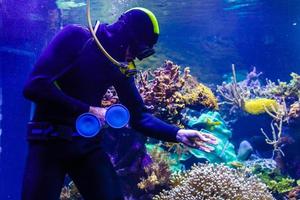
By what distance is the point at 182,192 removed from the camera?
4.58 metres

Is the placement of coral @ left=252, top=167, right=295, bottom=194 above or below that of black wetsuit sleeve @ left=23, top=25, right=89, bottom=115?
below

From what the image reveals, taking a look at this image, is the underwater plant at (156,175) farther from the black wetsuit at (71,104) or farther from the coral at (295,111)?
the coral at (295,111)

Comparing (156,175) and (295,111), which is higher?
(295,111)

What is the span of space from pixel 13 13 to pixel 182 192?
7.57 meters

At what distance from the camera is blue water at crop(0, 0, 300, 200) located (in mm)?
9531

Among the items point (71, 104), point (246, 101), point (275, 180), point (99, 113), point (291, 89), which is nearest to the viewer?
point (71, 104)

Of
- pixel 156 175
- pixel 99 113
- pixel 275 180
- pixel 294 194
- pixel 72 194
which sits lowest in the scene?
pixel 294 194

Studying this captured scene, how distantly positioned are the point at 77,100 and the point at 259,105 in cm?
723

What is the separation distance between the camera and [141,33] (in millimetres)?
3129

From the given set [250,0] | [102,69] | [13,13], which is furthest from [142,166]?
[250,0]

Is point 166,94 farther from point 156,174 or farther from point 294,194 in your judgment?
point 294,194

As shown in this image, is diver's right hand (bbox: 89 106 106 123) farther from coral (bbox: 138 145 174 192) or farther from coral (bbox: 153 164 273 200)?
coral (bbox: 138 145 174 192)

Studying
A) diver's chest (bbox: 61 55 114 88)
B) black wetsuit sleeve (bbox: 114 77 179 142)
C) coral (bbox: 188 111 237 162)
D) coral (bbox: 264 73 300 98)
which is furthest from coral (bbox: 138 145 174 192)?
coral (bbox: 264 73 300 98)

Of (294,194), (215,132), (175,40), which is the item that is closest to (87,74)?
(294,194)
